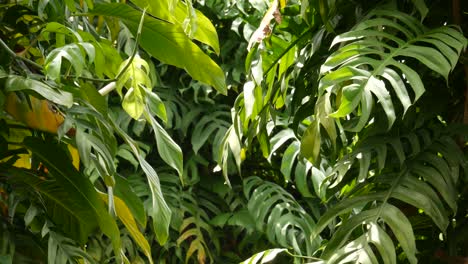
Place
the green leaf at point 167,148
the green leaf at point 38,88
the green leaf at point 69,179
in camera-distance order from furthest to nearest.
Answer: the green leaf at point 167,148 < the green leaf at point 69,179 < the green leaf at point 38,88

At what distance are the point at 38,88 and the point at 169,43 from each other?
431 millimetres

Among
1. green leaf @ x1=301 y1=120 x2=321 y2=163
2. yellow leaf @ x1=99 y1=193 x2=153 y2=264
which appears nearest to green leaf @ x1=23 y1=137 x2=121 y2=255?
yellow leaf @ x1=99 y1=193 x2=153 y2=264

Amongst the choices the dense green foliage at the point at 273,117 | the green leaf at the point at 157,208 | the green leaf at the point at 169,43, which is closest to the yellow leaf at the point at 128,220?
A: the dense green foliage at the point at 273,117

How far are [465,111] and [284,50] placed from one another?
0.42 m

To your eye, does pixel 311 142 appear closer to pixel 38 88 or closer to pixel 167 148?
pixel 167 148

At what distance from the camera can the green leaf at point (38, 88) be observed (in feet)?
3.89

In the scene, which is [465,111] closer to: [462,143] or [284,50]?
[462,143]

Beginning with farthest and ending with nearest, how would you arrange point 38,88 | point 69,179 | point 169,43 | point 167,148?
point 169,43 → point 167,148 → point 69,179 → point 38,88

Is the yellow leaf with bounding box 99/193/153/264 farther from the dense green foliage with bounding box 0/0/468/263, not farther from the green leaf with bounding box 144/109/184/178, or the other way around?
the green leaf with bounding box 144/109/184/178

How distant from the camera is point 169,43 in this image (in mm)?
1575

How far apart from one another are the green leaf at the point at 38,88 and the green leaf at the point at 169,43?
0.35m

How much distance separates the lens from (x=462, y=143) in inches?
58.2

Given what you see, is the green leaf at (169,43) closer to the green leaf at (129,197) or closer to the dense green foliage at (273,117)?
the dense green foliage at (273,117)

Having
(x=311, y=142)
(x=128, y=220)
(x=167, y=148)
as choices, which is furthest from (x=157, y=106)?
(x=311, y=142)
